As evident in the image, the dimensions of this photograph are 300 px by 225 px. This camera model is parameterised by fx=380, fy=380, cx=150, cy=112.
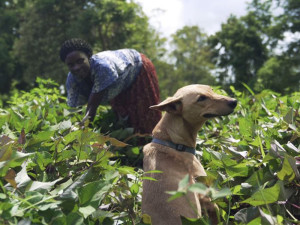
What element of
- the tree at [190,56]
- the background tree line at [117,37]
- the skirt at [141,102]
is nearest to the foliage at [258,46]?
the background tree line at [117,37]

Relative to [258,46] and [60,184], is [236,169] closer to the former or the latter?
[60,184]

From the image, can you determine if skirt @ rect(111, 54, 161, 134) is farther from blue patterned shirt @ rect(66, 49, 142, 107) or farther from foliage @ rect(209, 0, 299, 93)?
foliage @ rect(209, 0, 299, 93)

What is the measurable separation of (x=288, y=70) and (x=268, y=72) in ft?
4.28

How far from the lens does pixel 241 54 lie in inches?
1164

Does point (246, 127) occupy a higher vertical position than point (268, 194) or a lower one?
lower

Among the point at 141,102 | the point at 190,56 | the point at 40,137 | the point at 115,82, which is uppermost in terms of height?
the point at 40,137

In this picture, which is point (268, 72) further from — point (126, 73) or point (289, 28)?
point (126, 73)

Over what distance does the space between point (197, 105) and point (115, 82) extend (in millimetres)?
2358

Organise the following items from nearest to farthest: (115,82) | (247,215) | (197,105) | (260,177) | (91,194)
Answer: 1. (91,194)
2. (247,215)
3. (260,177)
4. (197,105)
5. (115,82)

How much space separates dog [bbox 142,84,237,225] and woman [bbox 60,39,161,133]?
2.06 metres

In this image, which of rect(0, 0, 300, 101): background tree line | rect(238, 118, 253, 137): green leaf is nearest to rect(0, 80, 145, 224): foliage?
rect(238, 118, 253, 137): green leaf

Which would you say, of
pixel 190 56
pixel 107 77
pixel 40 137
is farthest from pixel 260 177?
pixel 190 56

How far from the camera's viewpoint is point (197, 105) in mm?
2154

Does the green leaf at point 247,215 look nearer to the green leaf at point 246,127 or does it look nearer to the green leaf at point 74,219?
the green leaf at point 74,219
